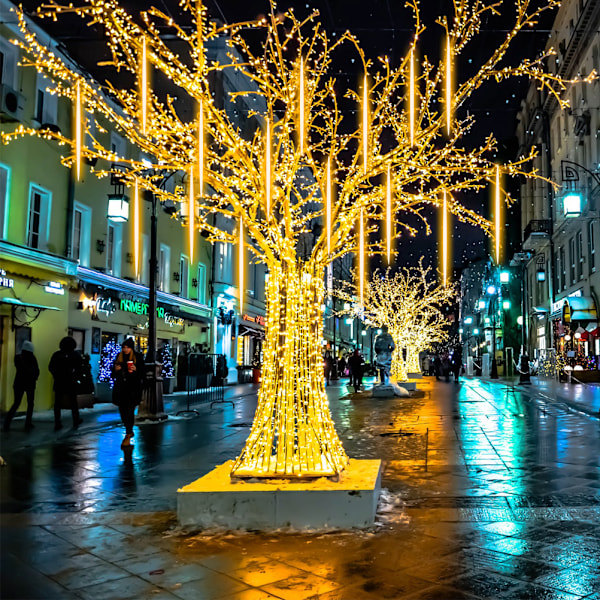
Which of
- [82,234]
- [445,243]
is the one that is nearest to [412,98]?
[445,243]

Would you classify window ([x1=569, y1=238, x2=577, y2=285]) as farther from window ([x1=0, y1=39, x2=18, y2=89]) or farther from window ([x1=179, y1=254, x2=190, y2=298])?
window ([x1=0, y1=39, x2=18, y2=89])

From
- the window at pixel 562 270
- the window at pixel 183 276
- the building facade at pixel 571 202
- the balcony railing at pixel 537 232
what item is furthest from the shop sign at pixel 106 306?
the balcony railing at pixel 537 232

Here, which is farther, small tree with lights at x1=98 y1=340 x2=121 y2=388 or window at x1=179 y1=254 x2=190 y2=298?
window at x1=179 y1=254 x2=190 y2=298

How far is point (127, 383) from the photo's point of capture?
35.6 ft

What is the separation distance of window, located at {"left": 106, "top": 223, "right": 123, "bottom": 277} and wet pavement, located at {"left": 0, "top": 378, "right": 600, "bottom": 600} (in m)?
12.5

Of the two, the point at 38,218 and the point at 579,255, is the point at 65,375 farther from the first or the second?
the point at 579,255

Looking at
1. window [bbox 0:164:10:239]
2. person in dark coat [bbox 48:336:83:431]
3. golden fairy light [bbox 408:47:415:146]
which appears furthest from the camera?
window [bbox 0:164:10:239]

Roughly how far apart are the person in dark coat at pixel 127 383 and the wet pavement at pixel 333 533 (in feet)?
2.14

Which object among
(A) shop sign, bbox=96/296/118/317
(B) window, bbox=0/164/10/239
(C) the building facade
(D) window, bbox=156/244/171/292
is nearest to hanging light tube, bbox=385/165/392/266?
(B) window, bbox=0/164/10/239

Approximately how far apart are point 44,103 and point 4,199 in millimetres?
3389

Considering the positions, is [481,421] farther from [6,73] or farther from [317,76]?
[6,73]

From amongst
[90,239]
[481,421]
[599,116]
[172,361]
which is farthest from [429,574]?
[599,116]

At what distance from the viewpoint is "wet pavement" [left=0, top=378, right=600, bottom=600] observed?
4.23m

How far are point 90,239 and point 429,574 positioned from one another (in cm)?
1900
